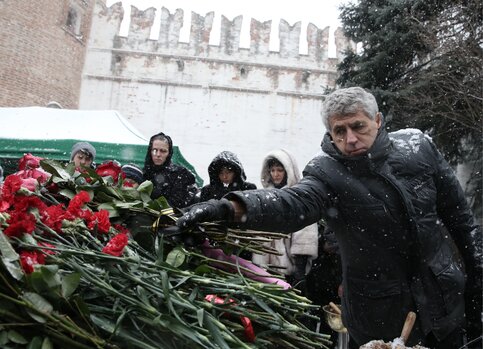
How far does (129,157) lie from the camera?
7.68 meters

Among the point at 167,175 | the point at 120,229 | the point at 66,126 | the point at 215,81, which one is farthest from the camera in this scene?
the point at 215,81

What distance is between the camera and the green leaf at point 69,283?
134cm

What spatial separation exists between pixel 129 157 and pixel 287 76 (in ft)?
41.1

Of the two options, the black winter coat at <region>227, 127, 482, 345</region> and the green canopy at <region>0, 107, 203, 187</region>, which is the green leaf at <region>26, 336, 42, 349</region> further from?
the green canopy at <region>0, 107, 203, 187</region>

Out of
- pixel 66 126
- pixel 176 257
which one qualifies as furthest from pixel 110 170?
pixel 66 126

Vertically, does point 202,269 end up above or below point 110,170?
below

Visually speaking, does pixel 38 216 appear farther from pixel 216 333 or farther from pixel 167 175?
pixel 167 175

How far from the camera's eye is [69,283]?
1.35 m

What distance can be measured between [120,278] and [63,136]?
7.02 metres

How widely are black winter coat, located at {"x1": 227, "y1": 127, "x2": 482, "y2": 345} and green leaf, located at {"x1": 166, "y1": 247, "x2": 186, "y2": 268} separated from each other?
0.59 m

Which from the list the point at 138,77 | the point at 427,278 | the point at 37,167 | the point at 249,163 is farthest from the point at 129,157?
the point at 138,77

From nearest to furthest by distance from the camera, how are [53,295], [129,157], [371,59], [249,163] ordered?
[53,295], [129,157], [371,59], [249,163]

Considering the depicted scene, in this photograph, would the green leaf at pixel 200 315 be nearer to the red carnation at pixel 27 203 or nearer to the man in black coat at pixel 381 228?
the red carnation at pixel 27 203

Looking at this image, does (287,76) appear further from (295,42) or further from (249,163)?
(249,163)
